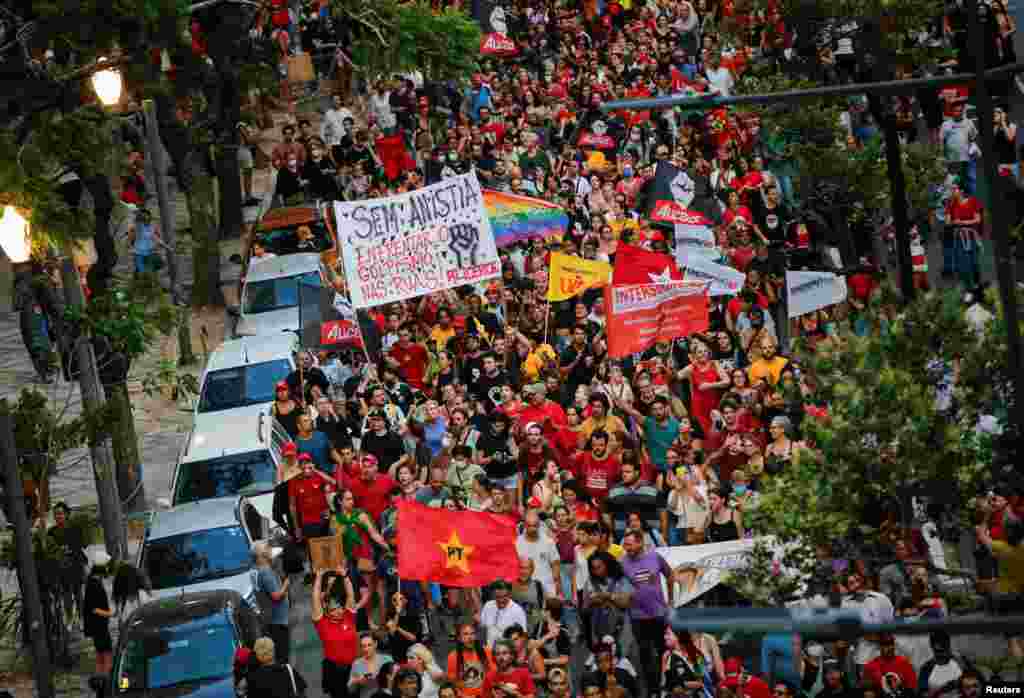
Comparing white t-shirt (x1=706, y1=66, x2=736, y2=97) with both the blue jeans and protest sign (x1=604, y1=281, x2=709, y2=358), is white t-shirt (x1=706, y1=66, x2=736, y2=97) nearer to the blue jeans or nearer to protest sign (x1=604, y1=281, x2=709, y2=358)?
the blue jeans

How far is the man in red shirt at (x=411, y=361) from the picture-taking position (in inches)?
922

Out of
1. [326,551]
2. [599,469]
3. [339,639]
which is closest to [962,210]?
[599,469]

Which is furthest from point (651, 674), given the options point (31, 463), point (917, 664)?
point (31, 463)

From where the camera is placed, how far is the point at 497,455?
1962 centimetres

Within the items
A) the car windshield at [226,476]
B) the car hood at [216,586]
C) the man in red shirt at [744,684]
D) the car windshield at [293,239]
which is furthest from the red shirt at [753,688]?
the car windshield at [293,239]

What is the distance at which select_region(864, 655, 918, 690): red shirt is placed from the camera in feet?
46.4

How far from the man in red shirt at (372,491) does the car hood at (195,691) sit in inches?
97.8

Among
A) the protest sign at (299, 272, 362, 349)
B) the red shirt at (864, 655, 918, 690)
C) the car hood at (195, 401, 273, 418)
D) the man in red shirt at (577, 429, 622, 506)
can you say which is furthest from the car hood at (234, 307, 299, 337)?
the red shirt at (864, 655, 918, 690)

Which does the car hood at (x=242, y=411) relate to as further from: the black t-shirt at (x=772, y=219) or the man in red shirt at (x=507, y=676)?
the man in red shirt at (x=507, y=676)

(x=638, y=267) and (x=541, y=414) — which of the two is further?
(x=638, y=267)

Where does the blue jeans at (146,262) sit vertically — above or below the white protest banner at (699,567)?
above

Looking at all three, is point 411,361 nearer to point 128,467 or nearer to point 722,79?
point 128,467

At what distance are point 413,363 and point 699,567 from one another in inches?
305

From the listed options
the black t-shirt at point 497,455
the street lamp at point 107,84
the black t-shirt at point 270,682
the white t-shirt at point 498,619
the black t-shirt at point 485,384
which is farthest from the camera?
the black t-shirt at point 485,384
